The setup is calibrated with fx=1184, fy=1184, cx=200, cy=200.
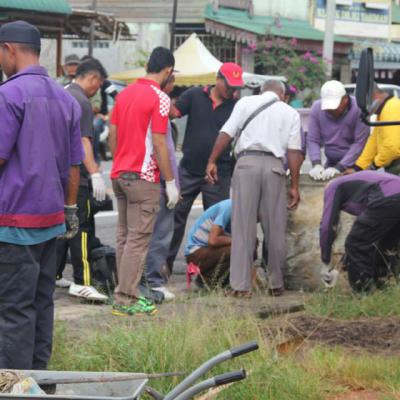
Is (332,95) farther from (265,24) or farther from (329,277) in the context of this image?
(265,24)

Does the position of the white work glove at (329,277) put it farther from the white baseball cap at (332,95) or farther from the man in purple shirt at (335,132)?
the white baseball cap at (332,95)

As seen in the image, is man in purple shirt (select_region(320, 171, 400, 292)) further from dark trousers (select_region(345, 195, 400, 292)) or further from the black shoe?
the black shoe

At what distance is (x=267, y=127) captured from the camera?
9820 millimetres

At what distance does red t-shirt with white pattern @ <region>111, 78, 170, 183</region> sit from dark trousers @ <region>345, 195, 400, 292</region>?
1.64m

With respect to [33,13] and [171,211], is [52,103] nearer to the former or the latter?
[171,211]

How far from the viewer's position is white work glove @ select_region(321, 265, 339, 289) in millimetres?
9602

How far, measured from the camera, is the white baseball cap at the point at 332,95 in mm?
10430

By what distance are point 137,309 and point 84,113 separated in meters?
1.76

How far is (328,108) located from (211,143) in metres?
1.13

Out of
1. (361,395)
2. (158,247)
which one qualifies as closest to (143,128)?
(158,247)

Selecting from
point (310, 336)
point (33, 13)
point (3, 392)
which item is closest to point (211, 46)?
point (33, 13)

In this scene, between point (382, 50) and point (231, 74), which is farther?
point (382, 50)

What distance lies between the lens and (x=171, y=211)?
9.67 m

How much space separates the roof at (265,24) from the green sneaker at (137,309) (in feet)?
90.4
